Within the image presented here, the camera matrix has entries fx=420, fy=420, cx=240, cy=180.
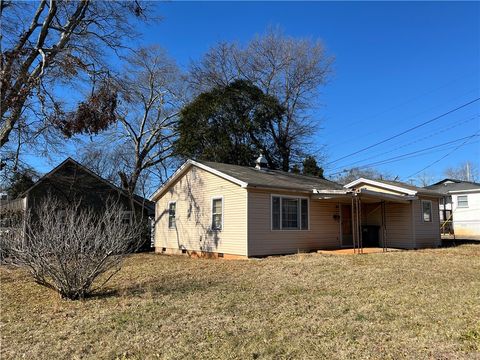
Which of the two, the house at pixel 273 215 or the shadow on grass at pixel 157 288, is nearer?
the shadow on grass at pixel 157 288

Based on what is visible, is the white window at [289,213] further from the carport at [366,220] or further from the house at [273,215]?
the carport at [366,220]

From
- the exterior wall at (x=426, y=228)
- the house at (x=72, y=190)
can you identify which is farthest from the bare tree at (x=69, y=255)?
the exterior wall at (x=426, y=228)

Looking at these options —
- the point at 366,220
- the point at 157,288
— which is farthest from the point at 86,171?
the point at 157,288

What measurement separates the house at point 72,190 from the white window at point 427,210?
13936 mm

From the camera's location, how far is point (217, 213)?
15.9 metres

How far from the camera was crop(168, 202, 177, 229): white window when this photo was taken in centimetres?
1872

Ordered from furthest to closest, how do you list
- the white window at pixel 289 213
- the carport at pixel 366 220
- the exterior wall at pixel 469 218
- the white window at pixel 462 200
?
1. the white window at pixel 462 200
2. the exterior wall at pixel 469 218
3. the carport at pixel 366 220
4. the white window at pixel 289 213

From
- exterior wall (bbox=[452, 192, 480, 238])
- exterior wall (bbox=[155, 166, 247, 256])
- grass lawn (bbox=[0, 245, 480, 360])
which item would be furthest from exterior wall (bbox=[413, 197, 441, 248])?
exterior wall (bbox=[452, 192, 480, 238])

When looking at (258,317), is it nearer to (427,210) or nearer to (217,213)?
(217,213)

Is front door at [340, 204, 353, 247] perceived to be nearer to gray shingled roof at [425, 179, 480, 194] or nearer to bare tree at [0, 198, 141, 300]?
bare tree at [0, 198, 141, 300]

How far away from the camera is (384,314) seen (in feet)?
20.4

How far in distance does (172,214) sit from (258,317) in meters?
13.2

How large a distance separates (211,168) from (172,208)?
149 inches

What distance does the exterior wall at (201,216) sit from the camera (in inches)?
578
